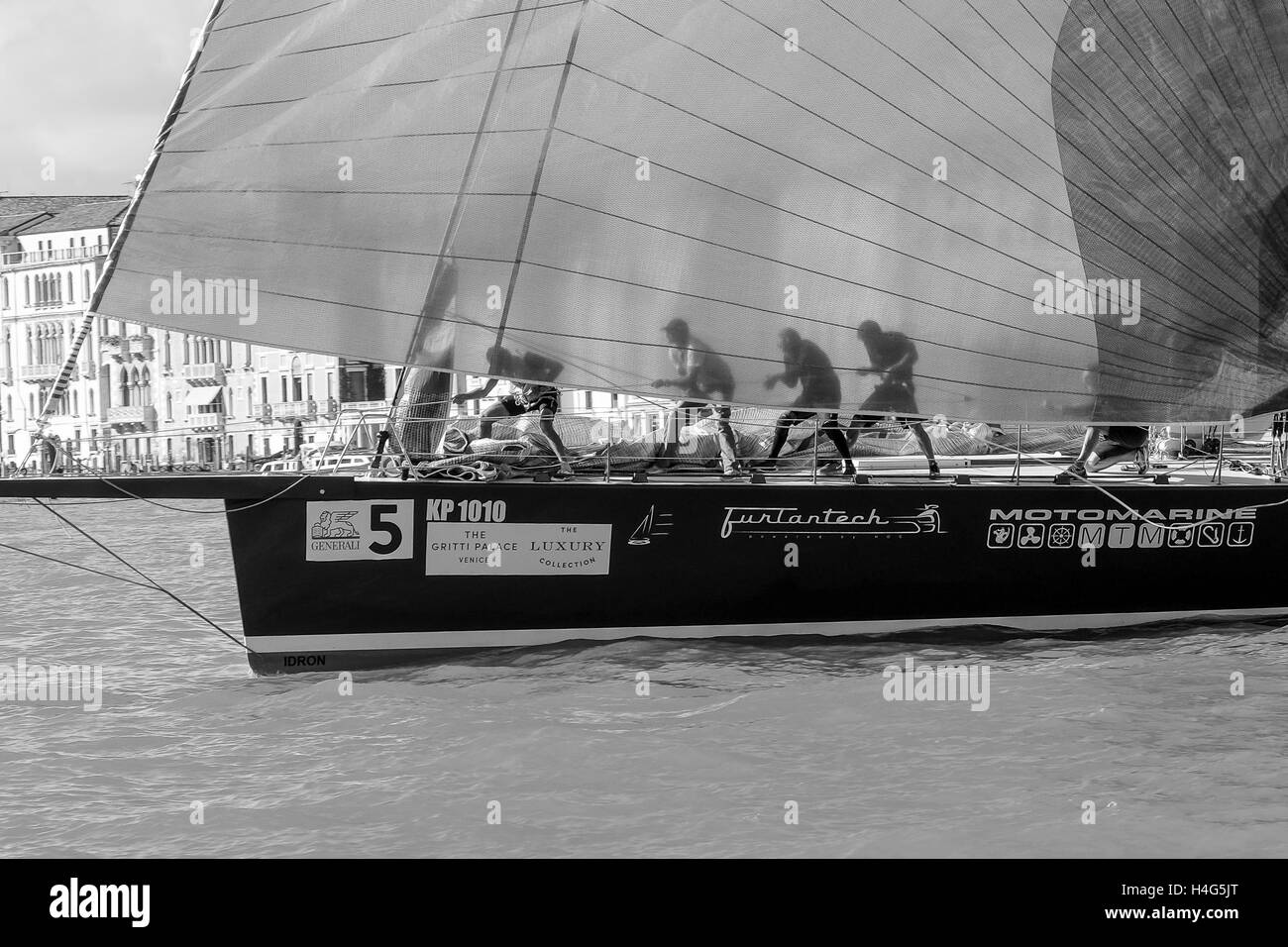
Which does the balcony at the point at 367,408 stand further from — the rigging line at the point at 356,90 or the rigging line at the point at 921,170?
the rigging line at the point at 921,170

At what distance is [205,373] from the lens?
63125 millimetres

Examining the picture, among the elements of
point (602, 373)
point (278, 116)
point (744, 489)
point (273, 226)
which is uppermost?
point (278, 116)

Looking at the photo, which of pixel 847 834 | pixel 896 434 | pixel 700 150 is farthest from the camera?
pixel 896 434

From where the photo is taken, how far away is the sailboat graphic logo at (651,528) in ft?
28.5

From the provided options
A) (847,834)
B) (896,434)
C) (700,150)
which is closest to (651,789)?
(847,834)

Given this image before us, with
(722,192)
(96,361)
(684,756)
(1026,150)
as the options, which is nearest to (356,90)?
(722,192)

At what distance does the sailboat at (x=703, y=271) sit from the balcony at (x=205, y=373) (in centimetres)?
5577

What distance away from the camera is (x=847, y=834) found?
222 inches

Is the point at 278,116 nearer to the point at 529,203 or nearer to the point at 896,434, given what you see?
the point at 529,203

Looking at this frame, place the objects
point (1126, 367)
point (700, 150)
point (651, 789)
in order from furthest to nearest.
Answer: point (1126, 367), point (700, 150), point (651, 789)

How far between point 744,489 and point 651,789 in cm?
284

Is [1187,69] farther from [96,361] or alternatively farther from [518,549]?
[96,361]

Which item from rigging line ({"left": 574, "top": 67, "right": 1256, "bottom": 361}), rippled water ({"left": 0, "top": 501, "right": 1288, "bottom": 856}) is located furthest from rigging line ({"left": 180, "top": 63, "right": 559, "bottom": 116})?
rippled water ({"left": 0, "top": 501, "right": 1288, "bottom": 856})

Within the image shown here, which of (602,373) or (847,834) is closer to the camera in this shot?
(847,834)
